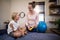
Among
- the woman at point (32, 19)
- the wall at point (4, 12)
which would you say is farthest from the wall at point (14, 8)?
the woman at point (32, 19)

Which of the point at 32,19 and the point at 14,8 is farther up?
the point at 14,8

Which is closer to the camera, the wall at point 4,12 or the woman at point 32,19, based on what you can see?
the woman at point 32,19

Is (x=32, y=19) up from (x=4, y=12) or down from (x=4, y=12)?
down

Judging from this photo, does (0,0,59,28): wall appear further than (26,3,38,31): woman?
Yes

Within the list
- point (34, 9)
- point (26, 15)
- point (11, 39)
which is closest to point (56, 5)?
point (34, 9)

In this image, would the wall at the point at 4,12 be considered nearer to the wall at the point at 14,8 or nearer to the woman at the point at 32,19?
the wall at the point at 14,8

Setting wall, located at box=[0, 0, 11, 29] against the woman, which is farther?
wall, located at box=[0, 0, 11, 29]

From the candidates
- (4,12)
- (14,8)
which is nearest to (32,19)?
(14,8)

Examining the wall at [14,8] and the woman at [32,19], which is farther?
the wall at [14,8]

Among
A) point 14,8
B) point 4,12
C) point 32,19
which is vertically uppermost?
point 14,8

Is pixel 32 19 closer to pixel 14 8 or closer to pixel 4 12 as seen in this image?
pixel 14 8

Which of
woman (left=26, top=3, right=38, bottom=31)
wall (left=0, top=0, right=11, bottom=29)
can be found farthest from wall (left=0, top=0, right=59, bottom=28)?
woman (left=26, top=3, right=38, bottom=31)

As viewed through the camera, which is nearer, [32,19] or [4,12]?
[32,19]

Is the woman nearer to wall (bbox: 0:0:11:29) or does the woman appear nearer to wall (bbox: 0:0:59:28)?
wall (bbox: 0:0:59:28)
